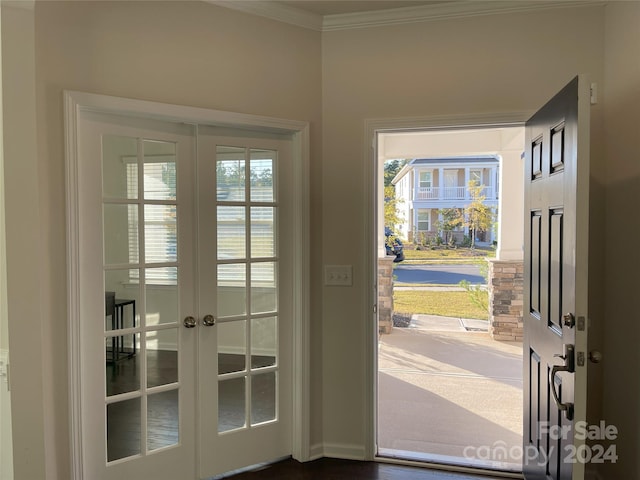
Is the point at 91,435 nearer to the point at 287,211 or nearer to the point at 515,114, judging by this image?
the point at 287,211

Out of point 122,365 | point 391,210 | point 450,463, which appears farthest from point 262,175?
point 391,210

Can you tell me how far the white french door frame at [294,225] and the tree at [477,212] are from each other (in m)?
5.64

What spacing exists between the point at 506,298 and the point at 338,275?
3657 millimetres

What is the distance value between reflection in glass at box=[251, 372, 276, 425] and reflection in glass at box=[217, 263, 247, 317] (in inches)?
17.3

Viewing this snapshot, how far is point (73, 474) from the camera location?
215cm

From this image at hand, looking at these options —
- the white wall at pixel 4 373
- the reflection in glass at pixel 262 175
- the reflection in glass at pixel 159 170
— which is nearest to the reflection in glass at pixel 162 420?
the white wall at pixel 4 373

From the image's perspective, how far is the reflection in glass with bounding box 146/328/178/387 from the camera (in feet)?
7.93

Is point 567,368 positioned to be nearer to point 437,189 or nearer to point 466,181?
point 466,181

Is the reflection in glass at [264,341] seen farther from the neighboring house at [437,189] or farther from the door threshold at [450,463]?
the neighboring house at [437,189]

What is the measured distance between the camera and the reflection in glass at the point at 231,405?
2645 millimetres

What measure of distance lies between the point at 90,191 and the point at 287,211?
3.51 ft

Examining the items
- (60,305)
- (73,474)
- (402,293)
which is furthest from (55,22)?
(402,293)

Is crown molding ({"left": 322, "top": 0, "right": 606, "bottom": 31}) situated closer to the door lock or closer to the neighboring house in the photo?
the door lock

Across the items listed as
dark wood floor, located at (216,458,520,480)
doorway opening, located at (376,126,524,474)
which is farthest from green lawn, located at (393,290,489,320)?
dark wood floor, located at (216,458,520,480)
